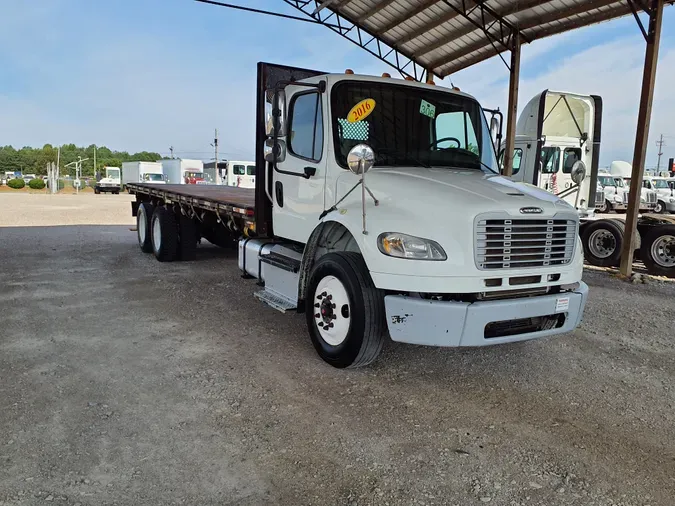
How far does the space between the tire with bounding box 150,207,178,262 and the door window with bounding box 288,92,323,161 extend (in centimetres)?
465

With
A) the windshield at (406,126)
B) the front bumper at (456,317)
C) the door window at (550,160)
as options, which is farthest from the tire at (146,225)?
the door window at (550,160)

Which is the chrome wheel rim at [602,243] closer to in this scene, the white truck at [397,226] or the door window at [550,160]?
the door window at [550,160]

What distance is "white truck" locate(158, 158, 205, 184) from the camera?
41.1m

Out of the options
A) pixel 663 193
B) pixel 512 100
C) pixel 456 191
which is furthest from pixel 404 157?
pixel 663 193

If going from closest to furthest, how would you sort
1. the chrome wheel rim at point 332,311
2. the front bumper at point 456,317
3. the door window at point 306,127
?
1. the front bumper at point 456,317
2. the chrome wheel rim at point 332,311
3. the door window at point 306,127

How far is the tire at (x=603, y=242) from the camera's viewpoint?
1027cm

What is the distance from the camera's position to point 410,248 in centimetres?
385

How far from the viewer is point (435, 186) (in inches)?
165

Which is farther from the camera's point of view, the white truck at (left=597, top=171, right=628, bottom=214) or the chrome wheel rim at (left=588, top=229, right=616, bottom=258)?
the white truck at (left=597, top=171, right=628, bottom=214)

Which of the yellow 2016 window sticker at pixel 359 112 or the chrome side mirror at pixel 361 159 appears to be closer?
the chrome side mirror at pixel 361 159

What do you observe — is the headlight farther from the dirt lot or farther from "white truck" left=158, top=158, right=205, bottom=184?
"white truck" left=158, top=158, right=205, bottom=184

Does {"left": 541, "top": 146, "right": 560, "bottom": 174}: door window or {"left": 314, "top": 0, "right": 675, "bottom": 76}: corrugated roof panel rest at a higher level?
{"left": 314, "top": 0, "right": 675, "bottom": 76}: corrugated roof panel

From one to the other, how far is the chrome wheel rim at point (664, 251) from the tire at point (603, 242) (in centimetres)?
58

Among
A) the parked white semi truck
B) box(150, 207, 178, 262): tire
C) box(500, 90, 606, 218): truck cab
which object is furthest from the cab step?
box(500, 90, 606, 218): truck cab
